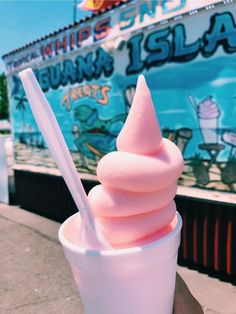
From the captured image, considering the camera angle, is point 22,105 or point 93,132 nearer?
point 93,132

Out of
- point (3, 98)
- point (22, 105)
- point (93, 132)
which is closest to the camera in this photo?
point (93, 132)

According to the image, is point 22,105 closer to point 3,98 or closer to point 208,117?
point 208,117

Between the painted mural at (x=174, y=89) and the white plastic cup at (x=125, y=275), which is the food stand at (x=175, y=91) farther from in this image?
the white plastic cup at (x=125, y=275)

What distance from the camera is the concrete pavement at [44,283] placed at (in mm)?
3434

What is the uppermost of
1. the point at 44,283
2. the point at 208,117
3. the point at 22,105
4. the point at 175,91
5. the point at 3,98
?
the point at 3,98

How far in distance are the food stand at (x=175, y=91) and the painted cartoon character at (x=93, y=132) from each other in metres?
0.02

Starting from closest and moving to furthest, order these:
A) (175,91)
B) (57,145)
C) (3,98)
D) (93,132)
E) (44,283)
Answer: (57,145), (44,283), (175,91), (93,132), (3,98)

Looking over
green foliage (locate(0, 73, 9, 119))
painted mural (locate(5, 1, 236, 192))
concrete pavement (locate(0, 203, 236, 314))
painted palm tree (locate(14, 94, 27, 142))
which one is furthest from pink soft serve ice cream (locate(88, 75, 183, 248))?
green foliage (locate(0, 73, 9, 119))

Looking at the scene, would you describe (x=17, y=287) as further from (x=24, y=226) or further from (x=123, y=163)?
(x=123, y=163)

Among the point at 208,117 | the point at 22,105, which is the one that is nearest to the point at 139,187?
the point at 208,117

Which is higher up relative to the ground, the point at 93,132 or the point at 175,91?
the point at 175,91

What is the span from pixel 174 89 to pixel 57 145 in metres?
3.53

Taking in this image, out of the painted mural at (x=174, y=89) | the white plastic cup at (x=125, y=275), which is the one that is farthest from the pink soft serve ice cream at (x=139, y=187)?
the painted mural at (x=174, y=89)

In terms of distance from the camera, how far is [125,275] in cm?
111
